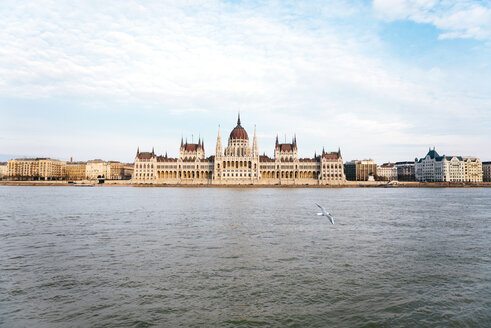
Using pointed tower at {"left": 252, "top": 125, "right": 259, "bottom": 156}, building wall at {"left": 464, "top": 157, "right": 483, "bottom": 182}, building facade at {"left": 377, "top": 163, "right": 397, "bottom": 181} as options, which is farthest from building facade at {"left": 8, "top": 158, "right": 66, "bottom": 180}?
building wall at {"left": 464, "top": 157, "right": 483, "bottom": 182}

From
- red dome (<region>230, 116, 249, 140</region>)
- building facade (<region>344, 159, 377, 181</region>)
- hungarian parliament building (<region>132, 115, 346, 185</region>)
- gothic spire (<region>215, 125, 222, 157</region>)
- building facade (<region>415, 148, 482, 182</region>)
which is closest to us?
hungarian parliament building (<region>132, 115, 346, 185</region>)

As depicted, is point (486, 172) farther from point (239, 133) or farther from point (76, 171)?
point (76, 171)

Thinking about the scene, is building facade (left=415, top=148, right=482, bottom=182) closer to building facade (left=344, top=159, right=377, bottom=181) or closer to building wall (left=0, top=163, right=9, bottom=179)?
building facade (left=344, top=159, right=377, bottom=181)

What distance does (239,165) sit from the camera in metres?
150

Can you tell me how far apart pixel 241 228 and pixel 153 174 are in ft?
436

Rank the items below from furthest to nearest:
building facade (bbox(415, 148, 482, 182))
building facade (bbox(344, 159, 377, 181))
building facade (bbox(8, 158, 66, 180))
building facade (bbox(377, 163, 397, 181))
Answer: building facade (bbox(377, 163, 397, 181))
building facade (bbox(344, 159, 377, 181))
building facade (bbox(8, 158, 66, 180))
building facade (bbox(415, 148, 482, 182))

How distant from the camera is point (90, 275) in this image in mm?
14352

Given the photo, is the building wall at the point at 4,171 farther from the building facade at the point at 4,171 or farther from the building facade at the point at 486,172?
the building facade at the point at 486,172

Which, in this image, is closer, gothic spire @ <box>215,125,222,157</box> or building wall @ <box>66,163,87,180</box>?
gothic spire @ <box>215,125,222,157</box>

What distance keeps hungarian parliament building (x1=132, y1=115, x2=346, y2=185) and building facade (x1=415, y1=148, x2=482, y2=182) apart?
42.6 metres

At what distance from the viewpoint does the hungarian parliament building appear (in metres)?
149

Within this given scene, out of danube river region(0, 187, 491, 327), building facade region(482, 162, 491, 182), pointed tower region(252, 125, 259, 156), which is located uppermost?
pointed tower region(252, 125, 259, 156)

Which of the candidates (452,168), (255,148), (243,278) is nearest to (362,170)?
(452,168)

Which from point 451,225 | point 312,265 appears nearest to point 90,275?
point 312,265
